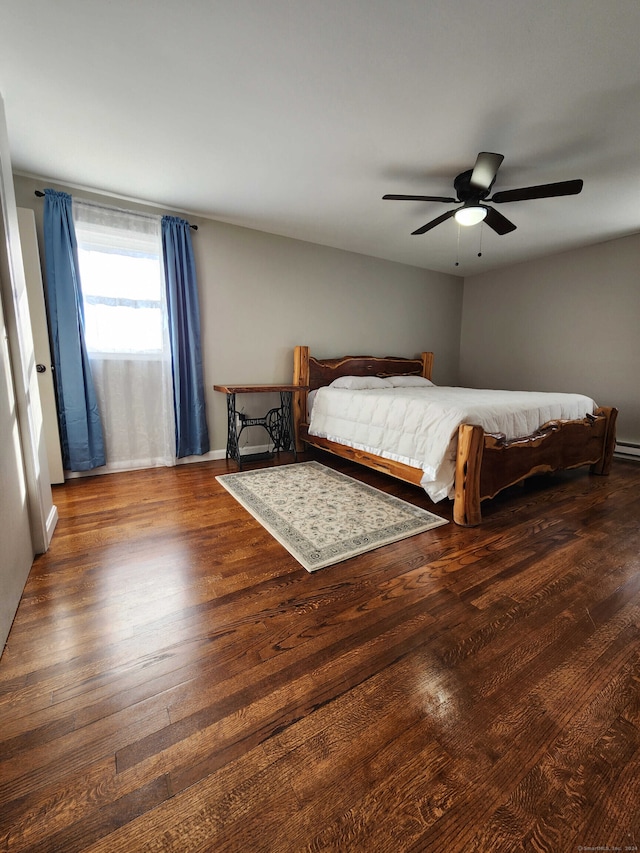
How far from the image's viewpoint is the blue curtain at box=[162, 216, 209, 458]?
10.5 feet

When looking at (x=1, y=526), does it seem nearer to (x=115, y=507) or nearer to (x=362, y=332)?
(x=115, y=507)

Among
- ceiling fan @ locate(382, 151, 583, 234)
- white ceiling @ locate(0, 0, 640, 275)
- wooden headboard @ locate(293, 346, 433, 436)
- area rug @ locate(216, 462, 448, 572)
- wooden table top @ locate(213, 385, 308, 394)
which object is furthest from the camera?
wooden headboard @ locate(293, 346, 433, 436)

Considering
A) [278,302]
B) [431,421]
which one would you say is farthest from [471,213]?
[278,302]

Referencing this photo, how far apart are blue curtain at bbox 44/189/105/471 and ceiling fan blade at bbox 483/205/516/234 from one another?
10.6 ft

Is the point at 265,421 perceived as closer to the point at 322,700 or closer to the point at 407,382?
the point at 407,382

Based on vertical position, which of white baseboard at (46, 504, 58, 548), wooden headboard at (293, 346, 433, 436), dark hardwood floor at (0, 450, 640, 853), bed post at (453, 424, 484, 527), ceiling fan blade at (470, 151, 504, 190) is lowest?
dark hardwood floor at (0, 450, 640, 853)

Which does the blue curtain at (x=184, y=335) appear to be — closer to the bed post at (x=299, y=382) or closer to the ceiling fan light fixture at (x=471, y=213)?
the bed post at (x=299, y=382)

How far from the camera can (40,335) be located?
269 centimetres

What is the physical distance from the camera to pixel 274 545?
1.95 metres

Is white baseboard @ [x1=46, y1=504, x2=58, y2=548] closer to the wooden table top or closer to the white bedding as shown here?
the wooden table top

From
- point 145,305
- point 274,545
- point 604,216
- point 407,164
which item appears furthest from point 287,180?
point 604,216

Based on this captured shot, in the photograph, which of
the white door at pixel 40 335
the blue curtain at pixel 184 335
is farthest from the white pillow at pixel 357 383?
the white door at pixel 40 335

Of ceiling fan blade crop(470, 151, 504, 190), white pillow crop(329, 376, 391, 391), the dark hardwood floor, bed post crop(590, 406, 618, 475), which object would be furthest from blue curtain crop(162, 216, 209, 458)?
bed post crop(590, 406, 618, 475)

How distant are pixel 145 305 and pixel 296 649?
308 centimetres
